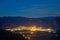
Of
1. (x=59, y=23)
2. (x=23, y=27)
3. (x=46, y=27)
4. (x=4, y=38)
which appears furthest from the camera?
(x=46, y=27)

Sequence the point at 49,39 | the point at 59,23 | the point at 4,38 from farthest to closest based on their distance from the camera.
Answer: the point at 59,23, the point at 49,39, the point at 4,38

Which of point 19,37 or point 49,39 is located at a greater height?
point 19,37

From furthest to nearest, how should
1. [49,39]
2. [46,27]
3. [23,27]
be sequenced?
[46,27]
[23,27]
[49,39]

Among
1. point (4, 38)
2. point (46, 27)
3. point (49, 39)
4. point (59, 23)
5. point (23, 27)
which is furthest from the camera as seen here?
point (46, 27)

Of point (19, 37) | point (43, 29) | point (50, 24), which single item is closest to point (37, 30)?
point (43, 29)

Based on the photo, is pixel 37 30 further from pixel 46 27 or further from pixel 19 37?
pixel 19 37

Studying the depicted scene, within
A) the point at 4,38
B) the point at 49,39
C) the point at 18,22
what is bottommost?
the point at 49,39

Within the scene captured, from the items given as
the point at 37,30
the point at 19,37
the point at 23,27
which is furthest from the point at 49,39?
the point at 19,37

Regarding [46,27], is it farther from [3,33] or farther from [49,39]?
[3,33]

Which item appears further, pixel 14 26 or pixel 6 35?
pixel 14 26
